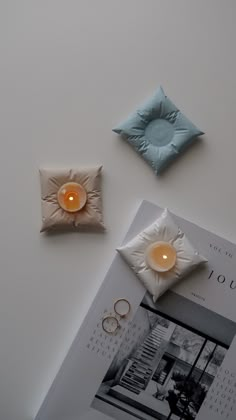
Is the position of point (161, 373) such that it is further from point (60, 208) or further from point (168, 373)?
point (60, 208)

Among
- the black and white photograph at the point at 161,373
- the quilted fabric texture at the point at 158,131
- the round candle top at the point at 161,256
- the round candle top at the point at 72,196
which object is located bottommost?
the black and white photograph at the point at 161,373

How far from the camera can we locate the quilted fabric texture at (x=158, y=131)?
1.11 meters

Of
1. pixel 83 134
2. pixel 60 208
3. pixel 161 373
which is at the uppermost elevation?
pixel 83 134

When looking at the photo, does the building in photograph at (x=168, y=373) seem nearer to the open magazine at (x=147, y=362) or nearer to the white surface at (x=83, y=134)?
the open magazine at (x=147, y=362)

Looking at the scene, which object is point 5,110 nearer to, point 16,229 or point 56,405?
point 16,229

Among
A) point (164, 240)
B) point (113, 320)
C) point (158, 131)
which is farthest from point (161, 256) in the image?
point (158, 131)

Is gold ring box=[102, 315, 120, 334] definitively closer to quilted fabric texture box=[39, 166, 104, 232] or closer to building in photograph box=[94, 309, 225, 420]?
building in photograph box=[94, 309, 225, 420]

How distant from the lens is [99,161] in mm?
1128

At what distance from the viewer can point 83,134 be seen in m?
1.13

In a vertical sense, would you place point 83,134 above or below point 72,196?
above

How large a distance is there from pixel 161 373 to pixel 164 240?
0.29m

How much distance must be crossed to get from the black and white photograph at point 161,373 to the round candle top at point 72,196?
30 cm

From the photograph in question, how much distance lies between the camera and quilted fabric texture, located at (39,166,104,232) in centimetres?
111

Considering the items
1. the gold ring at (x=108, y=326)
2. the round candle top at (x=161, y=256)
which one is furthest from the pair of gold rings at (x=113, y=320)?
the round candle top at (x=161, y=256)
